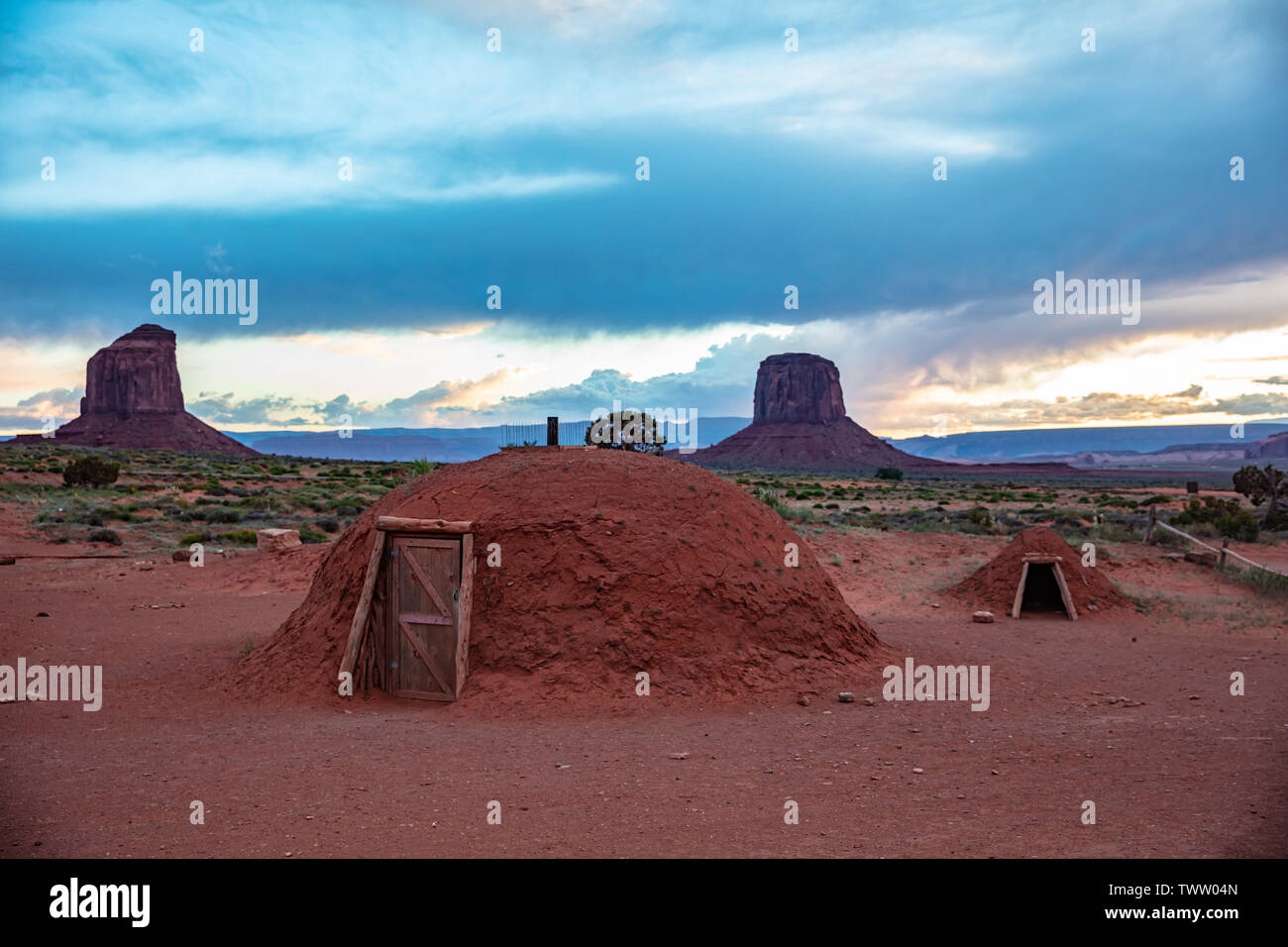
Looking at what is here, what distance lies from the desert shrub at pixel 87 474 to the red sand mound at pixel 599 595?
109 ft

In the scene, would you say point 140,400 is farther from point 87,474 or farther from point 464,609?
point 464,609

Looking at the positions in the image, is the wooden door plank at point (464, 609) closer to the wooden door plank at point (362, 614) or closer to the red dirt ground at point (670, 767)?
the red dirt ground at point (670, 767)

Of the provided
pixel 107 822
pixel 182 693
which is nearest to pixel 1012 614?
pixel 182 693

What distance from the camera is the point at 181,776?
7.71 meters

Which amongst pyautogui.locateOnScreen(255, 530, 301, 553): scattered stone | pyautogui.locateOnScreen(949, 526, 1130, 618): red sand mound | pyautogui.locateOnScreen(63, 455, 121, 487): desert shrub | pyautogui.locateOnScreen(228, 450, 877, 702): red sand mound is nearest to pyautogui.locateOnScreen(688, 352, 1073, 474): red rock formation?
pyautogui.locateOnScreen(63, 455, 121, 487): desert shrub

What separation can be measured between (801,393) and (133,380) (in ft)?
316

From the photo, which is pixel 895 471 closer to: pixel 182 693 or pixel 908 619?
pixel 908 619

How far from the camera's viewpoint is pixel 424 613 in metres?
10.3

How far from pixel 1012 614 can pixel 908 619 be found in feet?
6.61

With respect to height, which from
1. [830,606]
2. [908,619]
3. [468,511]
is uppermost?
[468,511]

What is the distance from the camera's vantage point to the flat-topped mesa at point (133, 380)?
117 m

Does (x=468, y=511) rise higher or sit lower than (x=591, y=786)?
higher

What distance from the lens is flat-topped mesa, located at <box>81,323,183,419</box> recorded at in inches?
4624

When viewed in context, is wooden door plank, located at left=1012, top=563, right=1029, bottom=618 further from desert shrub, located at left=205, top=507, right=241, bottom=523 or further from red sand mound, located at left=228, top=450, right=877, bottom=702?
desert shrub, located at left=205, top=507, right=241, bottom=523
